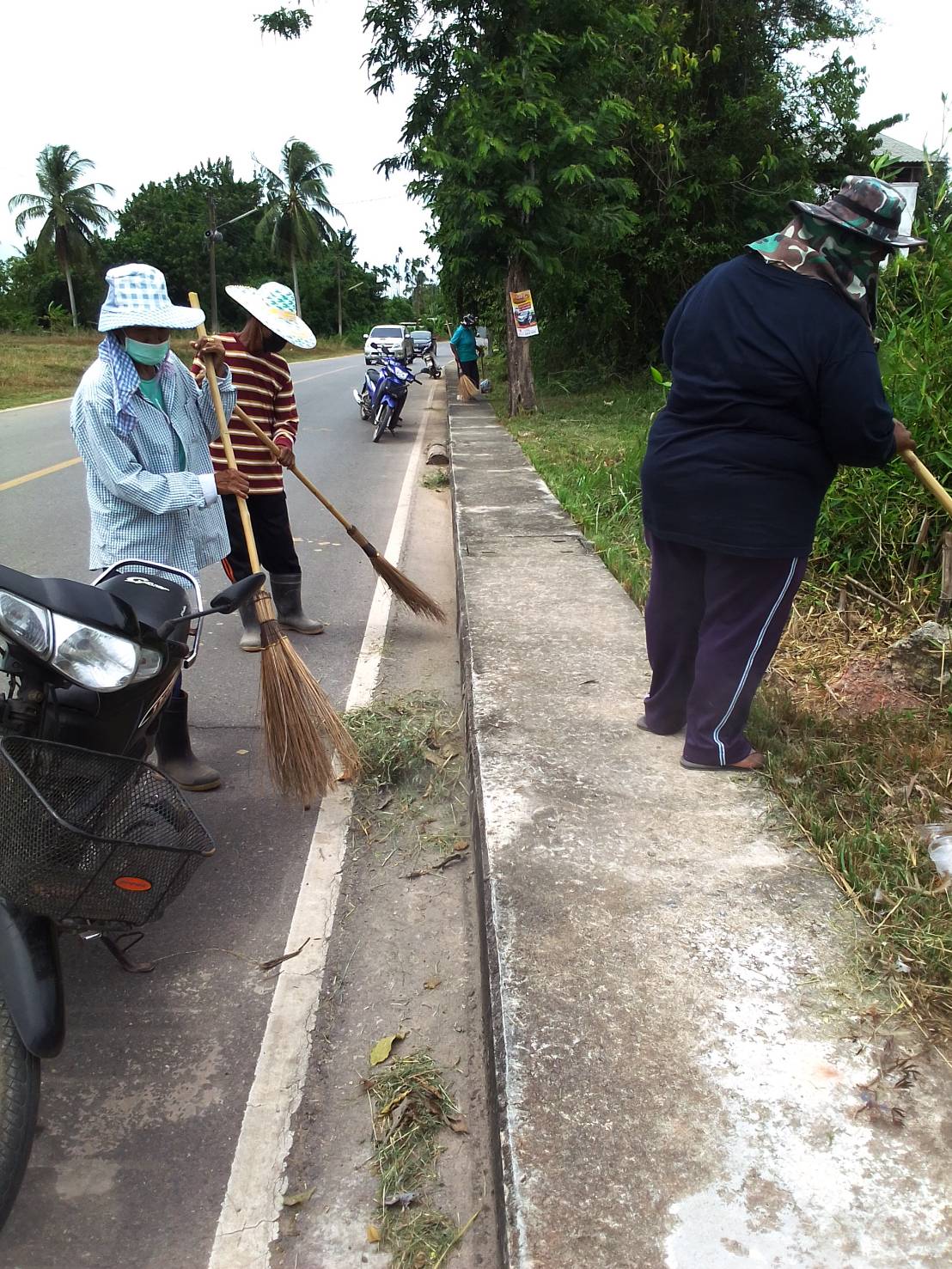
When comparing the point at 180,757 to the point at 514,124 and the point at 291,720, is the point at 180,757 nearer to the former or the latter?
the point at 291,720

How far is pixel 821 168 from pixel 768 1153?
20177 millimetres

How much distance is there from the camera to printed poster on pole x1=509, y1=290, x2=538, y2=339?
540 inches

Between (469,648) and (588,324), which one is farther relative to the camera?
(588,324)

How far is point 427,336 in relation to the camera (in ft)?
131

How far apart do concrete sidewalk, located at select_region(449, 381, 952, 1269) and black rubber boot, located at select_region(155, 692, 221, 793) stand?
0.99 metres

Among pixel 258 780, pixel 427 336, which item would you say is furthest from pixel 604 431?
pixel 427 336

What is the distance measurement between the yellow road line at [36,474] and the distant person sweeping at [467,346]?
906 centimetres

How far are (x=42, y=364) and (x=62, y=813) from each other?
2526cm

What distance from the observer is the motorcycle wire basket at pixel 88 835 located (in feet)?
6.00

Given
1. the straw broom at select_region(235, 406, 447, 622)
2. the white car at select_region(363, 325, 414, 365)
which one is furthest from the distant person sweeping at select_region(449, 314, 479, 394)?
the straw broom at select_region(235, 406, 447, 622)

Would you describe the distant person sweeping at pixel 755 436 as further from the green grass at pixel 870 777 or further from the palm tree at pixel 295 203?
the palm tree at pixel 295 203

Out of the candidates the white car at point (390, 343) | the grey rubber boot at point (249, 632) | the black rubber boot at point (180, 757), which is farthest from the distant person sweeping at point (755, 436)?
the white car at point (390, 343)

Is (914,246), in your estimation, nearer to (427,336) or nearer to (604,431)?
(604,431)

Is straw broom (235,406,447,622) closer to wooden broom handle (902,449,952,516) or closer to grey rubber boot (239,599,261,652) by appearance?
grey rubber boot (239,599,261,652)
